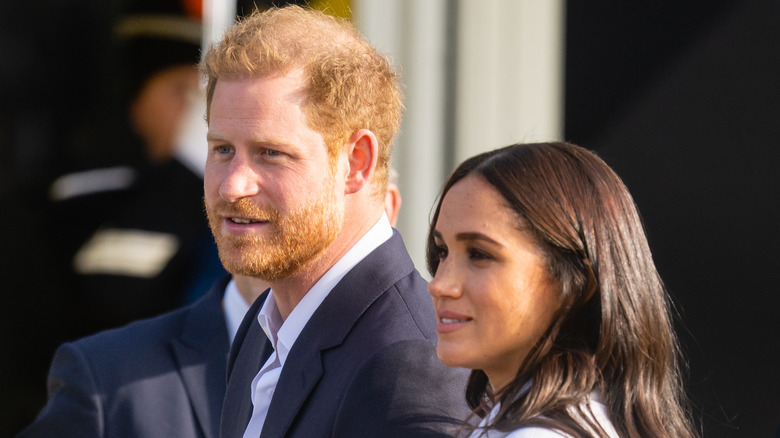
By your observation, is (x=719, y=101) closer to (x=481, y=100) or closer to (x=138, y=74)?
(x=481, y=100)

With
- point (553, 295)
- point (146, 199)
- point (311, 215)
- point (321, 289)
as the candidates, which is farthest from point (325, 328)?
point (146, 199)

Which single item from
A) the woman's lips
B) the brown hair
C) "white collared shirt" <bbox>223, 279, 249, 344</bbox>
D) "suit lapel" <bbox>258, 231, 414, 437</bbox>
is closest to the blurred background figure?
"white collared shirt" <bbox>223, 279, 249, 344</bbox>

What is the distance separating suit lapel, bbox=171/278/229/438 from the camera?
2615 mm

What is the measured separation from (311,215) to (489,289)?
1.65 ft

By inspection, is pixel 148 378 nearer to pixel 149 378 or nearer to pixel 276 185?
pixel 149 378

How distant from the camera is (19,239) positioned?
4.49 metres

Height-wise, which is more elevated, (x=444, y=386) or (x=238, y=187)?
(x=238, y=187)

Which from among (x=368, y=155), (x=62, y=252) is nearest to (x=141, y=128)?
(x=62, y=252)

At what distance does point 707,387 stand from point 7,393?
2.74 meters

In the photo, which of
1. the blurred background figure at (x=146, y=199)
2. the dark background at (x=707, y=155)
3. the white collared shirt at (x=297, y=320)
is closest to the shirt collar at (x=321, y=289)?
the white collared shirt at (x=297, y=320)

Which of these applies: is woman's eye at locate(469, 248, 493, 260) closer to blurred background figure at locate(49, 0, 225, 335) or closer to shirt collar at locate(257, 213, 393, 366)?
shirt collar at locate(257, 213, 393, 366)

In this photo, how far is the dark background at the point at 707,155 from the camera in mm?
4086

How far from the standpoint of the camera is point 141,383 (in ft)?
8.57

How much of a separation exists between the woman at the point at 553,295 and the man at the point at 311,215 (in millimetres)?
189
